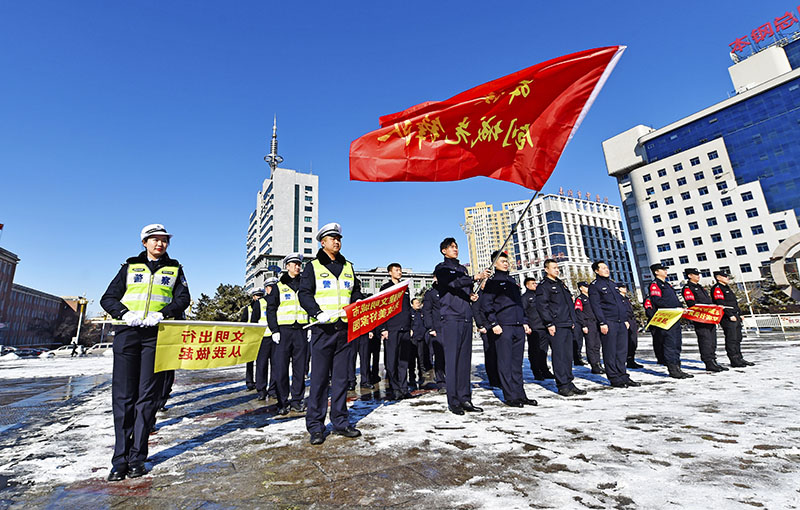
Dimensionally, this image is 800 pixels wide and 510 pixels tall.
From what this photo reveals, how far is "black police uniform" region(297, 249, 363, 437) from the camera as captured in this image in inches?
154

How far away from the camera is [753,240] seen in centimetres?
6141

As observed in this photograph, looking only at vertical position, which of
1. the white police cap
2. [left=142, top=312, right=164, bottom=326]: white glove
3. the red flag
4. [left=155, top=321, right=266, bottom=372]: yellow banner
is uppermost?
the red flag

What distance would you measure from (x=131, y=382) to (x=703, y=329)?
9206mm

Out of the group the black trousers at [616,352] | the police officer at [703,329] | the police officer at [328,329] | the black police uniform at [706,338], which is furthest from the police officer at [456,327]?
the black police uniform at [706,338]

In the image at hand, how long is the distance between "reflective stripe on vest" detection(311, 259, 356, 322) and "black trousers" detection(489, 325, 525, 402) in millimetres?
2390

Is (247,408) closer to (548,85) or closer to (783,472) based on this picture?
(783,472)

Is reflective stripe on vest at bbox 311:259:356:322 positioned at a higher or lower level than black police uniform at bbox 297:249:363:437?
higher

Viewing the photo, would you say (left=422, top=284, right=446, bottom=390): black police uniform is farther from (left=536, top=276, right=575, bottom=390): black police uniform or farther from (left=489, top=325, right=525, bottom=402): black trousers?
(left=489, top=325, right=525, bottom=402): black trousers

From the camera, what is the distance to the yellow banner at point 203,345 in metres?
3.45

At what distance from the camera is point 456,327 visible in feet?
16.8

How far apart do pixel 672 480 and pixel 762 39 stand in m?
96.3

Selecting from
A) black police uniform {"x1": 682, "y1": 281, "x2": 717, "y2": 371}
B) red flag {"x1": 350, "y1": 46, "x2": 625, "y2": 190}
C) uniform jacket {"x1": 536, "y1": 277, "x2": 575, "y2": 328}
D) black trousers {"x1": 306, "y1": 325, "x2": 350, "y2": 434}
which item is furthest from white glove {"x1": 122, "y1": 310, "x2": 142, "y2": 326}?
black police uniform {"x1": 682, "y1": 281, "x2": 717, "y2": 371}

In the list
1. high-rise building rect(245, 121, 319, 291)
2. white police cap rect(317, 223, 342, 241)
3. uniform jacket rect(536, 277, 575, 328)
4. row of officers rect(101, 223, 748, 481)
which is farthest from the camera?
high-rise building rect(245, 121, 319, 291)

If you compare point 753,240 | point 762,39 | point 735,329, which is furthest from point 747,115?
point 735,329
